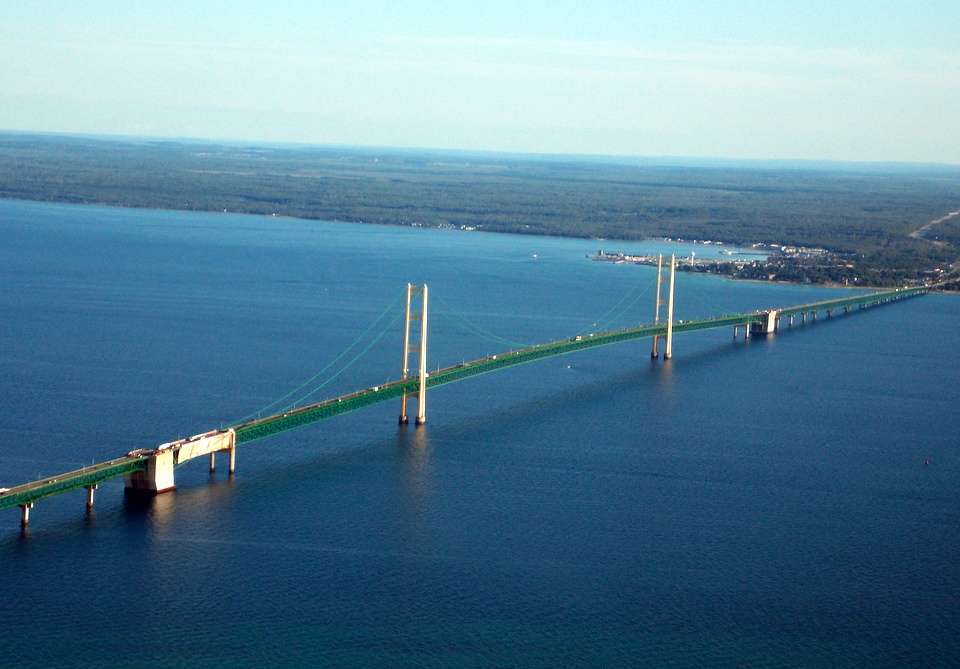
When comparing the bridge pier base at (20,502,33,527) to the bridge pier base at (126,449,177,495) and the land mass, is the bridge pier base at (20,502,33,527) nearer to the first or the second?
the bridge pier base at (126,449,177,495)

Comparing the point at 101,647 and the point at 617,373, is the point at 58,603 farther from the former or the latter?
the point at 617,373

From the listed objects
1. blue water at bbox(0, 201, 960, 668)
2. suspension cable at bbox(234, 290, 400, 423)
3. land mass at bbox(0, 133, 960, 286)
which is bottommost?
blue water at bbox(0, 201, 960, 668)

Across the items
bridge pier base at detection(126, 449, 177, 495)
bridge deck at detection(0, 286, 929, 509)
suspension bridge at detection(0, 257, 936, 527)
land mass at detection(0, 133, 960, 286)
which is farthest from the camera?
land mass at detection(0, 133, 960, 286)

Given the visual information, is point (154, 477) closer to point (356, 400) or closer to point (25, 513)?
point (25, 513)

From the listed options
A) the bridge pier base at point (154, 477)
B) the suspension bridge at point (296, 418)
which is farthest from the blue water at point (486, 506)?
the suspension bridge at point (296, 418)

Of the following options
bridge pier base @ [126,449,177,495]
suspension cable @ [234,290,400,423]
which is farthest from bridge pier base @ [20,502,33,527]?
suspension cable @ [234,290,400,423]
